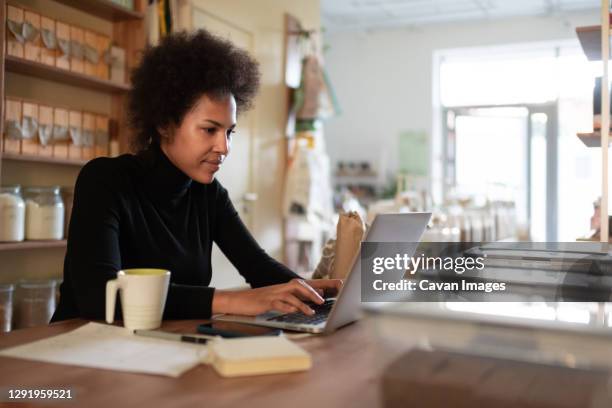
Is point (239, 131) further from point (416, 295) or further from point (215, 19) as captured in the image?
point (416, 295)

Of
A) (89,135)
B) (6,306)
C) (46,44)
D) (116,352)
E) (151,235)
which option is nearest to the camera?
(116,352)

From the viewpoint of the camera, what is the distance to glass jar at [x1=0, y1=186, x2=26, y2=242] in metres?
2.46

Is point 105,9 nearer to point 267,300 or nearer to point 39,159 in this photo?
point 39,159

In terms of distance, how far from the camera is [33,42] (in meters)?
2.63

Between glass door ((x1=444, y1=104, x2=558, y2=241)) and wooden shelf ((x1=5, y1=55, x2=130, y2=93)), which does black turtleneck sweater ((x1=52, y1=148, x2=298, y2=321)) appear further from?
glass door ((x1=444, y1=104, x2=558, y2=241))

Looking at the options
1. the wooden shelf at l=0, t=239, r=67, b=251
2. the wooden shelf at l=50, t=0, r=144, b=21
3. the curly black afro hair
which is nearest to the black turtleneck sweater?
the curly black afro hair

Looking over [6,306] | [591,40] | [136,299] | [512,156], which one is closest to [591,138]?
[591,40]

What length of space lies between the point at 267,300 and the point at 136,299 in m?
0.24

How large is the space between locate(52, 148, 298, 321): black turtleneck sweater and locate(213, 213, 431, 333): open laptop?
0.14 m

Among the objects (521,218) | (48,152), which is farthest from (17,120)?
(521,218)

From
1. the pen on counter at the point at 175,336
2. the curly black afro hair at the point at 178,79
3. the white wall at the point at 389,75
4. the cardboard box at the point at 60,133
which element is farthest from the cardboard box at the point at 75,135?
the white wall at the point at 389,75

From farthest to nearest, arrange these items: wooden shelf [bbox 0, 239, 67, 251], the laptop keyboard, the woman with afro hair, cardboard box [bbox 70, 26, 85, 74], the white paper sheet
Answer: cardboard box [bbox 70, 26, 85, 74] → wooden shelf [bbox 0, 239, 67, 251] → the woman with afro hair → the laptop keyboard → the white paper sheet

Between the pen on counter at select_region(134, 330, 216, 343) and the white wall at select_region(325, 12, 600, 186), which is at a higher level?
the white wall at select_region(325, 12, 600, 186)

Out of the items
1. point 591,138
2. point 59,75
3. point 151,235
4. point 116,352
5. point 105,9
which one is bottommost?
point 116,352
